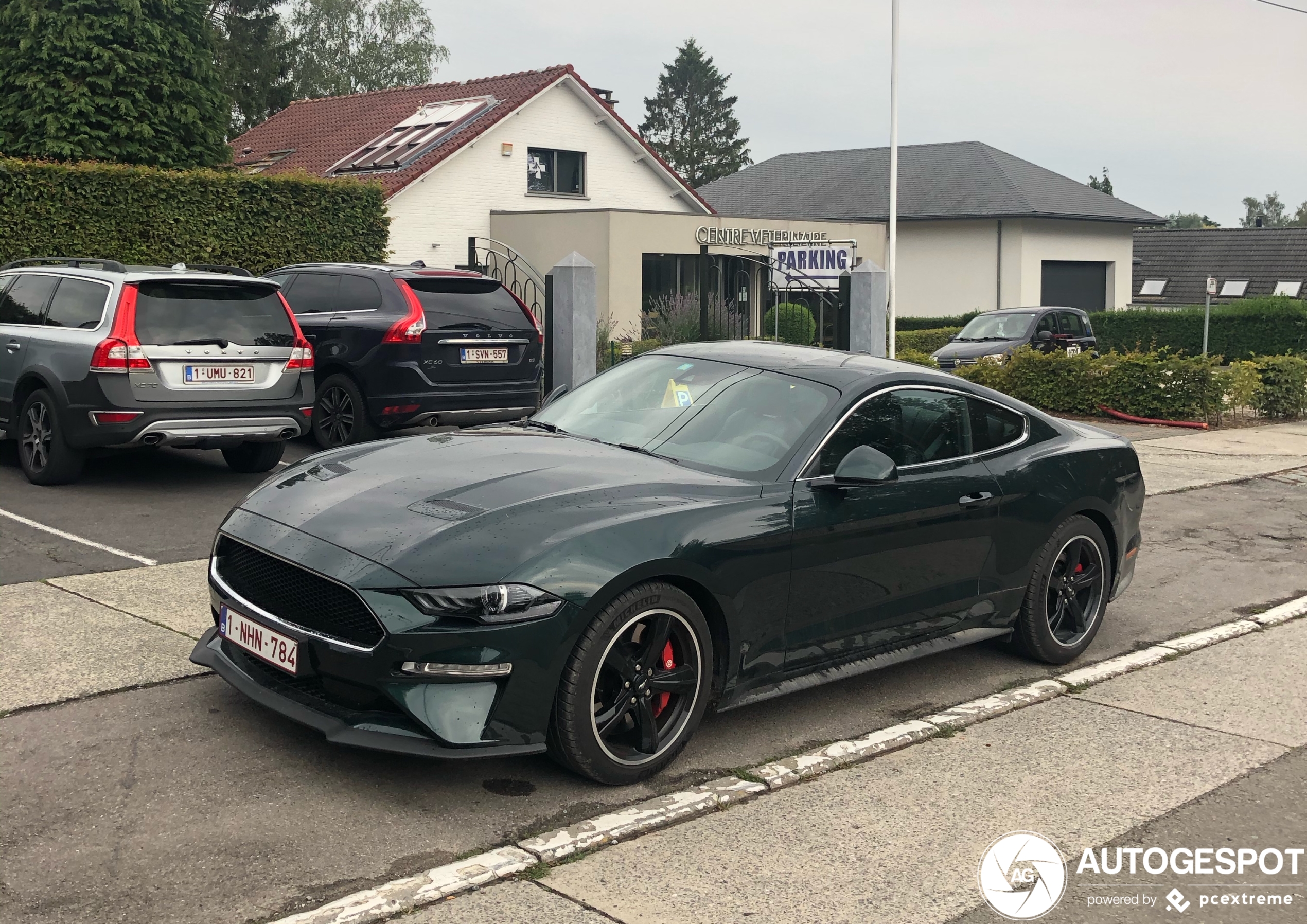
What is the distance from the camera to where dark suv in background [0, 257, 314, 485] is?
9.61 meters

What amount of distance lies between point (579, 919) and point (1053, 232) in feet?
134

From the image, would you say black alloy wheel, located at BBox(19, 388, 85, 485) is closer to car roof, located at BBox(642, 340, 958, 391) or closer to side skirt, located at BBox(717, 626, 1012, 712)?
car roof, located at BBox(642, 340, 958, 391)

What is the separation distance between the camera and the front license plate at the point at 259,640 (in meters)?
4.55

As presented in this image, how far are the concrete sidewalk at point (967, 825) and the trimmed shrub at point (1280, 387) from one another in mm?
14021

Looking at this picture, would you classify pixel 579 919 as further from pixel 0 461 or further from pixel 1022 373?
pixel 1022 373

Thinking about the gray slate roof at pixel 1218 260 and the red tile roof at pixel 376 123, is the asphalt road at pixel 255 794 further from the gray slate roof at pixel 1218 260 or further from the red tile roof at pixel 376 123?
the gray slate roof at pixel 1218 260

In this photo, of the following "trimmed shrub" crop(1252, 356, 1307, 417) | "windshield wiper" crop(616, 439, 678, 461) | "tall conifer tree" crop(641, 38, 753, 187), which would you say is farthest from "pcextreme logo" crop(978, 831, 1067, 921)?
"tall conifer tree" crop(641, 38, 753, 187)

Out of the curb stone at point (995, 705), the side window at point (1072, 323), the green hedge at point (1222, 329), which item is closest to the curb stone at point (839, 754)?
the curb stone at point (995, 705)

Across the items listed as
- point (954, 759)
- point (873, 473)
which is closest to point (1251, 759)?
point (954, 759)

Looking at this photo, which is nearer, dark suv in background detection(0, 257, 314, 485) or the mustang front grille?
the mustang front grille

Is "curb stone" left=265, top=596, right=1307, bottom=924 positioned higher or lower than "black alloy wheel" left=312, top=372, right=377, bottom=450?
lower

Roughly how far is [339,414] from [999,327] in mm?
15390

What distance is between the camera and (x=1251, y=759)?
523 centimetres

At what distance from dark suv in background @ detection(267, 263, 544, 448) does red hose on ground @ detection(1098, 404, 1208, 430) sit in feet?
30.2
